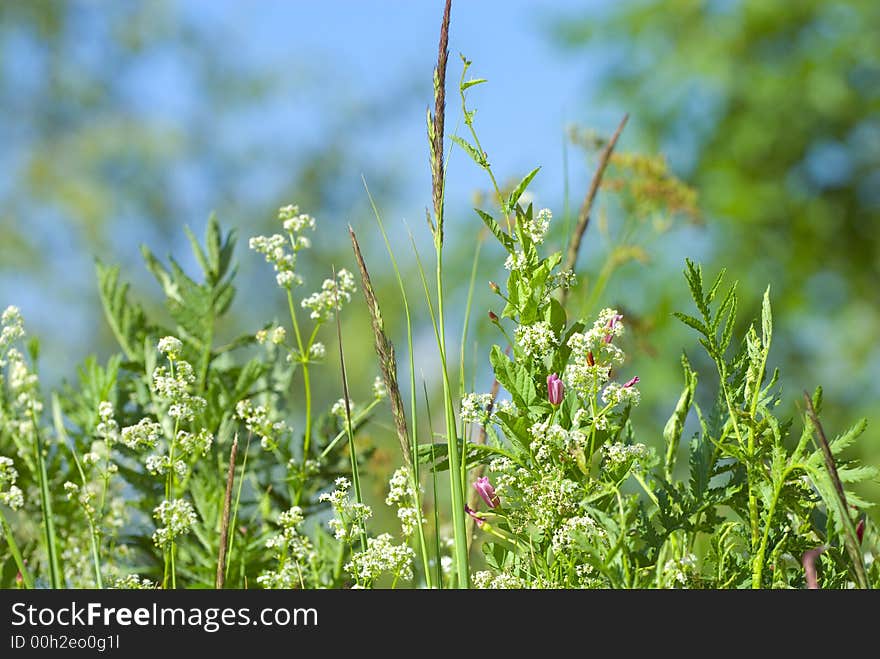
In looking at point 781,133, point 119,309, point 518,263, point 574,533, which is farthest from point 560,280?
point 781,133

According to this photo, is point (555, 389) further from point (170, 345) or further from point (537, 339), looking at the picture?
point (170, 345)

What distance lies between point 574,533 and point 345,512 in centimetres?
34

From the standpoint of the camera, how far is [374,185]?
818 inches

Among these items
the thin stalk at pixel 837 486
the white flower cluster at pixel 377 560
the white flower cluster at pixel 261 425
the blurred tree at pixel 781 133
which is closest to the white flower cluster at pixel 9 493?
the white flower cluster at pixel 261 425

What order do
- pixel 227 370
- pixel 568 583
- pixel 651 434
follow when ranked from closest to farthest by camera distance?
pixel 568 583 → pixel 227 370 → pixel 651 434

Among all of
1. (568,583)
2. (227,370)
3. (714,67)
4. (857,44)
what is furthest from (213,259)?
(857,44)

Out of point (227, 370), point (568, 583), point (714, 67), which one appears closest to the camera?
point (568, 583)

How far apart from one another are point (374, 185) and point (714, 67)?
10973 millimetres

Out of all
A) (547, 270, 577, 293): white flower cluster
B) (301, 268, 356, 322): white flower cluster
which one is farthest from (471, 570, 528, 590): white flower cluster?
(301, 268, 356, 322): white flower cluster

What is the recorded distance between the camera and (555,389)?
1046mm

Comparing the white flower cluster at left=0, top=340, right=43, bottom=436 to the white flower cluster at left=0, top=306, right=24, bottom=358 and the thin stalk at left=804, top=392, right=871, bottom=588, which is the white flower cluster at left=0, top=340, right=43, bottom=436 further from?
the thin stalk at left=804, top=392, right=871, bottom=588

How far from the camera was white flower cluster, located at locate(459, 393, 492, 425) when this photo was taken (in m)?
1.05

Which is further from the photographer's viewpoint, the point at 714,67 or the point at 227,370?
the point at 714,67

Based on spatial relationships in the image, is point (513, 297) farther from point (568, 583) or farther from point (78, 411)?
point (78, 411)
